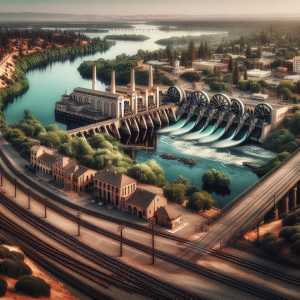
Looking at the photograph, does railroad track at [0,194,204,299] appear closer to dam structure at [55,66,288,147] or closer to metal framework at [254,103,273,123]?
dam structure at [55,66,288,147]

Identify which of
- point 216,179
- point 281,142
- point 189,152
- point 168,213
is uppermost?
point 168,213

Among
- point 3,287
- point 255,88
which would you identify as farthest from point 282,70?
point 3,287

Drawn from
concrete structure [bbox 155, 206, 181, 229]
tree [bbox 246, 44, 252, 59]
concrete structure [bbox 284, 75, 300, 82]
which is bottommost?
concrete structure [bbox 155, 206, 181, 229]

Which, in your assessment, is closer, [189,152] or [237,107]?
[189,152]

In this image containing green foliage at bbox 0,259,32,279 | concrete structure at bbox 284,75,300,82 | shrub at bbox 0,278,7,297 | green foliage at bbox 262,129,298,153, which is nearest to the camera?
shrub at bbox 0,278,7,297

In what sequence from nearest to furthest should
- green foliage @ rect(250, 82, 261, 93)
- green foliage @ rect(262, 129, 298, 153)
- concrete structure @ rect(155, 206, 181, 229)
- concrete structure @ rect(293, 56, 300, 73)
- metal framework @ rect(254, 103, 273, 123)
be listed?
concrete structure @ rect(155, 206, 181, 229) → green foliage @ rect(262, 129, 298, 153) → metal framework @ rect(254, 103, 273, 123) → green foliage @ rect(250, 82, 261, 93) → concrete structure @ rect(293, 56, 300, 73)

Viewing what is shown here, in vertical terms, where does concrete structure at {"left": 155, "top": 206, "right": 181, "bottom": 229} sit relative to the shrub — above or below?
below

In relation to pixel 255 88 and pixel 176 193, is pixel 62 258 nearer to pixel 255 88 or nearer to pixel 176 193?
pixel 176 193

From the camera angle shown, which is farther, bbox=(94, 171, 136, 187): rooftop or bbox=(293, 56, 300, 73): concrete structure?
bbox=(293, 56, 300, 73): concrete structure

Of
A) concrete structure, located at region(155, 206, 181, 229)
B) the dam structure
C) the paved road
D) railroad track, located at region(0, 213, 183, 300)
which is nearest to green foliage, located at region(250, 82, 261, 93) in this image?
the dam structure
